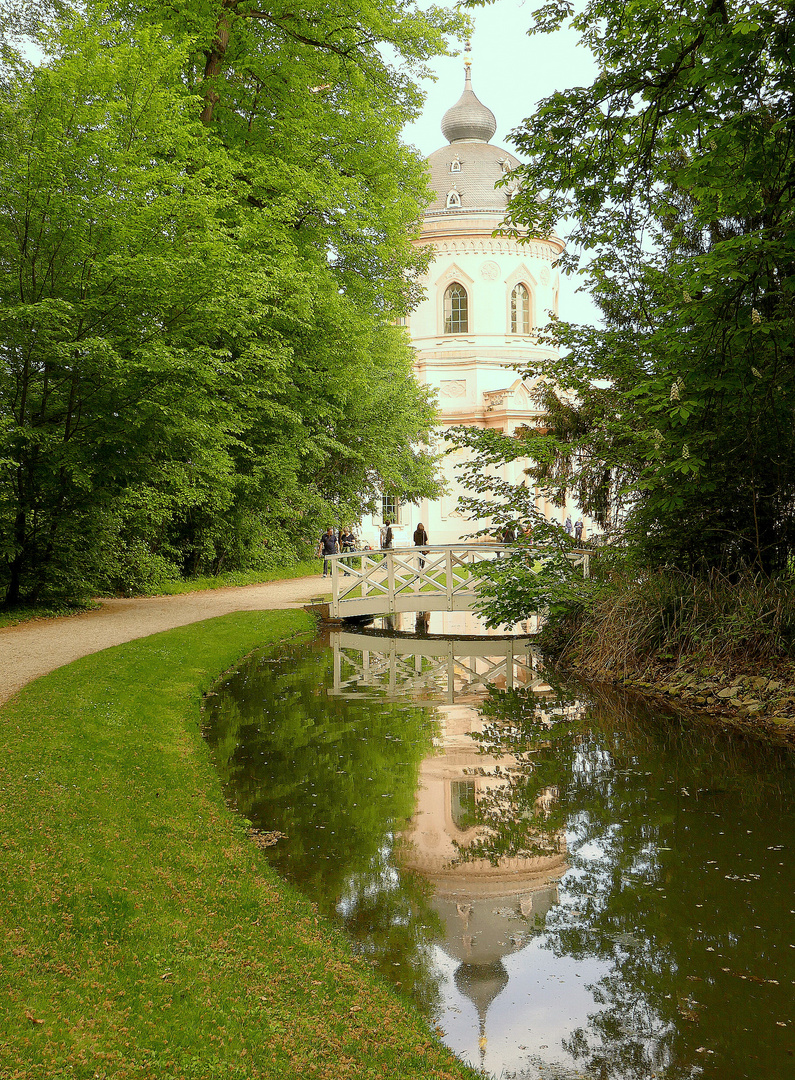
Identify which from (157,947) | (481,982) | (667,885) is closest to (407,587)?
(667,885)

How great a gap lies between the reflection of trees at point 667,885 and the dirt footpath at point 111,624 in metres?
5.65

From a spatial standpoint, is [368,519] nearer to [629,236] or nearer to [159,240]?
[159,240]

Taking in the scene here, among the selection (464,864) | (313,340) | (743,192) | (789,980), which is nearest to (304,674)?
(464,864)

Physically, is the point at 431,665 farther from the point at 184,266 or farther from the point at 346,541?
the point at 346,541

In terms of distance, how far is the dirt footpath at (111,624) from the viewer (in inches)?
449

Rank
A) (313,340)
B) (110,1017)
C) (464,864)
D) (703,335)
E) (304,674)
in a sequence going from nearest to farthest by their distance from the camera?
(110,1017) → (464,864) → (703,335) → (304,674) → (313,340)

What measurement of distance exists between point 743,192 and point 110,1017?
7.91m

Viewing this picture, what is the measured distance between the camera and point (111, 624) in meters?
15.4

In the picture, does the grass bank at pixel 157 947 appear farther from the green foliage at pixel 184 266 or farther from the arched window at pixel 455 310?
the arched window at pixel 455 310

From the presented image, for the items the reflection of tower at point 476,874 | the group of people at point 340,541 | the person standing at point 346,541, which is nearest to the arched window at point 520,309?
the group of people at point 340,541

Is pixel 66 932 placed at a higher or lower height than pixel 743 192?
lower

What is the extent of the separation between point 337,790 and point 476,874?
6.63 feet

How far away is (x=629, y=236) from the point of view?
12.0 meters

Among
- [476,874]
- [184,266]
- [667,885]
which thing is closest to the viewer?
[667,885]
